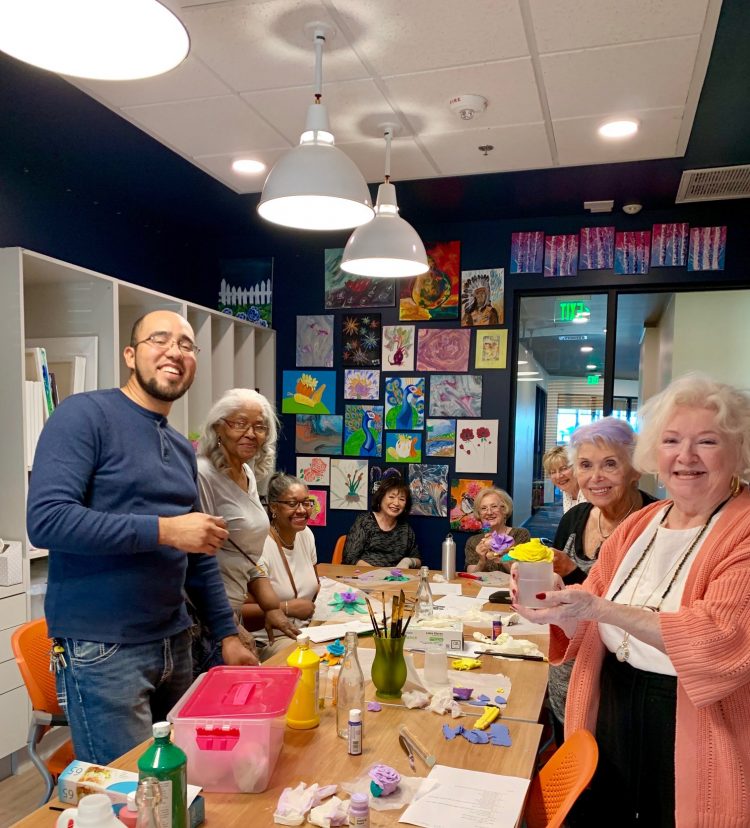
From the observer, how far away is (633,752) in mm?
1603

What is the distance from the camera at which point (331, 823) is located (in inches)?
49.7

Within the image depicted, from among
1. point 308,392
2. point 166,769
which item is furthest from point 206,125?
point 166,769

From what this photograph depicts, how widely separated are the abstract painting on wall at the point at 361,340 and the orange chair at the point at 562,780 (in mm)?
3610

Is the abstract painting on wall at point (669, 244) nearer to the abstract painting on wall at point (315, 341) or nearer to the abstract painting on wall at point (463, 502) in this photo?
the abstract painting on wall at point (463, 502)

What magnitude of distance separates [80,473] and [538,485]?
4.56m

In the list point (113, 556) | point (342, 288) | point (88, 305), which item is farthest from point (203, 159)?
point (113, 556)

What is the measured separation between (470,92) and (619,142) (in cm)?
93

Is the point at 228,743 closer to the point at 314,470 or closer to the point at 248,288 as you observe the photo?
the point at 314,470

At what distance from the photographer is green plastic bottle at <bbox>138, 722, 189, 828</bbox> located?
107 cm

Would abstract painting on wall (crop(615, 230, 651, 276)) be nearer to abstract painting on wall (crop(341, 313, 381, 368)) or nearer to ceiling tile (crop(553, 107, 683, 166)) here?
ceiling tile (crop(553, 107, 683, 166))

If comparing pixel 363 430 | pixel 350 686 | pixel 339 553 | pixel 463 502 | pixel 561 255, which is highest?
pixel 561 255

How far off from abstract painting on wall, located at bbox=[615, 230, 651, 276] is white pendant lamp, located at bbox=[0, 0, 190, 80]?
3614mm

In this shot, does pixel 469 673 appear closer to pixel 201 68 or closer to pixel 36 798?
pixel 36 798

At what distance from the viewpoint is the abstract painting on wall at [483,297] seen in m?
4.68
